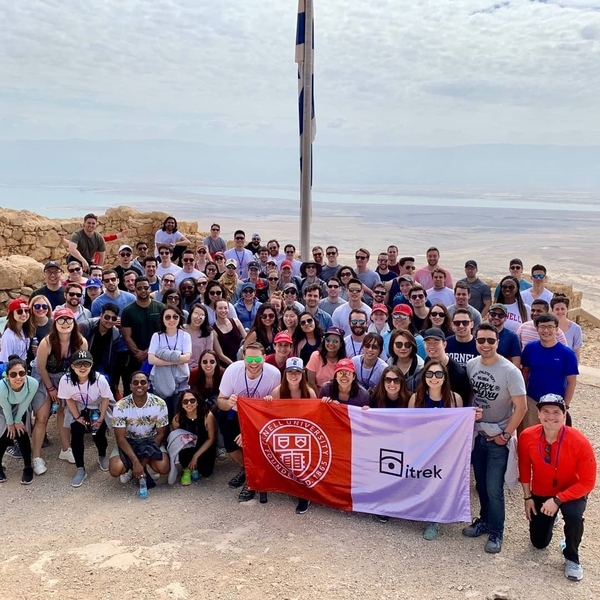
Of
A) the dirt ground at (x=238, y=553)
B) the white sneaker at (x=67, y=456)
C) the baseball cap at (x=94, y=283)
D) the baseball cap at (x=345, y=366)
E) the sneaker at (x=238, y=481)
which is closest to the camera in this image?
the dirt ground at (x=238, y=553)

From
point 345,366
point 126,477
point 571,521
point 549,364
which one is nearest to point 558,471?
point 571,521

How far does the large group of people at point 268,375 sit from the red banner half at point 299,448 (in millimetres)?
136

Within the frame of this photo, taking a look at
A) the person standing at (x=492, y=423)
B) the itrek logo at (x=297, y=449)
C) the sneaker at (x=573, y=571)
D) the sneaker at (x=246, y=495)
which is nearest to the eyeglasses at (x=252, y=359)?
the itrek logo at (x=297, y=449)

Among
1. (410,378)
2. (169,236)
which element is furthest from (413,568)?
(169,236)

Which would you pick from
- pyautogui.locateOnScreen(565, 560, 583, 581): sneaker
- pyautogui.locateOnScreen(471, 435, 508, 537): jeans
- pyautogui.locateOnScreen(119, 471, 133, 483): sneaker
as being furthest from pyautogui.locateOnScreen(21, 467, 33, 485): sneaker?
pyautogui.locateOnScreen(565, 560, 583, 581): sneaker

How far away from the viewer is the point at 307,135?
10867 millimetres

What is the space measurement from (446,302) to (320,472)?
11.6 feet

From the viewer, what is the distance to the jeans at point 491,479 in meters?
5.17

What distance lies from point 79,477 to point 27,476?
54 cm

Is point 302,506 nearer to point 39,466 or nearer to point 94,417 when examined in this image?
point 94,417

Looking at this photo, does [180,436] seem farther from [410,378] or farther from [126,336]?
[410,378]

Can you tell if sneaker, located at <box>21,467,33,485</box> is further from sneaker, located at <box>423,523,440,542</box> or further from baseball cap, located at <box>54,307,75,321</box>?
sneaker, located at <box>423,523,440,542</box>

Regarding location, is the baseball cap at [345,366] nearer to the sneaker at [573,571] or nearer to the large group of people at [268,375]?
the large group of people at [268,375]

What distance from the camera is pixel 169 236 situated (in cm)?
1193
